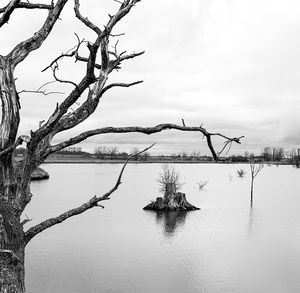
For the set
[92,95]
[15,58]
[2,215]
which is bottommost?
[2,215]

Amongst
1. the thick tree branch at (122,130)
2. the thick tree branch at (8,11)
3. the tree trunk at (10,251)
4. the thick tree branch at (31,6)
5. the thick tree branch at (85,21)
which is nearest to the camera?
the tree trunk at (10,251)

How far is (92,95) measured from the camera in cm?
526

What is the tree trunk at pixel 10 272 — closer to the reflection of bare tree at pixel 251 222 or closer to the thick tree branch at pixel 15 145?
the thick tree branch at pixel 15 145

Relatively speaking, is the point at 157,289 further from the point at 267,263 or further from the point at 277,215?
the point at 277,215

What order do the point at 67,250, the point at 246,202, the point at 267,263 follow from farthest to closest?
the point at 246,202
the point at 67,250
the point at 267,263

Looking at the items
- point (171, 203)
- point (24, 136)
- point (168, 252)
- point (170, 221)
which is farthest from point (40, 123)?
point (171, 203)

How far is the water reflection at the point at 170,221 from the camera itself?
34247 millimetres

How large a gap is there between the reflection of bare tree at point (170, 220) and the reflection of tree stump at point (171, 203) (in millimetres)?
820

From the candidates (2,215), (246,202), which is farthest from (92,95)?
(246,202)

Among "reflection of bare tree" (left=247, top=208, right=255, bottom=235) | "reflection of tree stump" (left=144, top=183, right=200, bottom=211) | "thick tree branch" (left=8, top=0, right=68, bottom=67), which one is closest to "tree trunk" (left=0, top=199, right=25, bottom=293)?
"thick tree branch" (left=8, top=0, right=68, bottom=67)

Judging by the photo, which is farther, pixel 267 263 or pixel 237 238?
pixel 237 238

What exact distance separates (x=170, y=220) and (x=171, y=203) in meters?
5.37

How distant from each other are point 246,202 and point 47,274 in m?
36.3

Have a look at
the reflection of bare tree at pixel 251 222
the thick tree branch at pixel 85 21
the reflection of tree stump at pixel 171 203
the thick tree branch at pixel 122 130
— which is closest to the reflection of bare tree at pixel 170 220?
the reflection of tree stump at pixel 171 203
